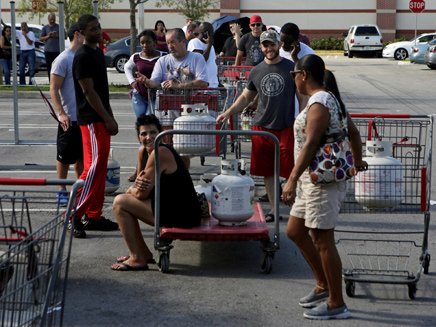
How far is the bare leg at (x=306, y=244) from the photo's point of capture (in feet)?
15.8

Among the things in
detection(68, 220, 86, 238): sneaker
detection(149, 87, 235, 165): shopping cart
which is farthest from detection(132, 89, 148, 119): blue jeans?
detection(68, 220, 86, 238): sneaker

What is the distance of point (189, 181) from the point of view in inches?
227

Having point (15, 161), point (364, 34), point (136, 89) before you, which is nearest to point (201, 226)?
point (136, 89)

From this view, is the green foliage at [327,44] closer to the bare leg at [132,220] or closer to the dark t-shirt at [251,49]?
the dark t-shirt at [251,49]

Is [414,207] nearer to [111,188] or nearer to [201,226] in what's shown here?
[201,226]

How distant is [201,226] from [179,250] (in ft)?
2.13

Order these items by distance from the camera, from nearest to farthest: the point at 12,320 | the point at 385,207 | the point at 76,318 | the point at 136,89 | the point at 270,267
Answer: the point at 12,320 < the point at 76,318 < the point at 385,207 < the point at 270,267 < the point at 136,89

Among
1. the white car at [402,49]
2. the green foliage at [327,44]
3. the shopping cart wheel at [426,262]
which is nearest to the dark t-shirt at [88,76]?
the shopping cart wheel at [426,262]

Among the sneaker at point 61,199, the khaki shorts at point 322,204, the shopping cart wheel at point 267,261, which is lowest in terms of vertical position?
the shopping cart wheel at point 267,261

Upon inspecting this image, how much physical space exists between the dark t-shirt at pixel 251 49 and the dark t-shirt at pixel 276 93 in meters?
5.69

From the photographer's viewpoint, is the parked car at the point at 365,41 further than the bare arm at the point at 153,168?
Yes

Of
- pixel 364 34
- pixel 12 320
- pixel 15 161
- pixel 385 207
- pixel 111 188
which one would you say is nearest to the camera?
pixel 12 320

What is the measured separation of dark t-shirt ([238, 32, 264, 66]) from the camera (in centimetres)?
1269

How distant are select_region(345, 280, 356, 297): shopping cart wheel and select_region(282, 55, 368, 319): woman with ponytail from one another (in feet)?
1.12
